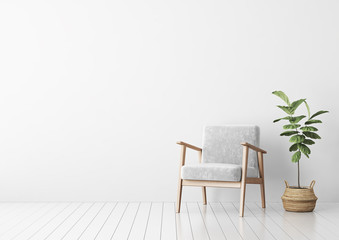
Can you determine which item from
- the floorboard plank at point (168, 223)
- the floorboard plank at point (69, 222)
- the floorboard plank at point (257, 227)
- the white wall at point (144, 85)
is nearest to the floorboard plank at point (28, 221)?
the floorboard plank at point (69, 222)

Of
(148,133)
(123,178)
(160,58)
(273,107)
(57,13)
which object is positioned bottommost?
(123,178)

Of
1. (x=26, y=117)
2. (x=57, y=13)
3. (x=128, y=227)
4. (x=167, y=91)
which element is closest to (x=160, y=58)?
(x=167, y=91)

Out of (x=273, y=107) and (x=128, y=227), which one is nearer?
(x=128, y=227)

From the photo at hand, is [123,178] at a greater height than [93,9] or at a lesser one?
lesser

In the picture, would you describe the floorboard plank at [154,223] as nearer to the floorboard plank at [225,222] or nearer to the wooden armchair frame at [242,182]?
the wooden armchair frame at [242,182]

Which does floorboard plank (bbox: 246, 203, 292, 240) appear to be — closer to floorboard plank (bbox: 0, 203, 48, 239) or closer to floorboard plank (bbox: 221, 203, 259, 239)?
floorboard plank (bbox: 221, 203, 259, 239)

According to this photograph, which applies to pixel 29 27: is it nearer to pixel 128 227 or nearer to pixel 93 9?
pixel 93 9

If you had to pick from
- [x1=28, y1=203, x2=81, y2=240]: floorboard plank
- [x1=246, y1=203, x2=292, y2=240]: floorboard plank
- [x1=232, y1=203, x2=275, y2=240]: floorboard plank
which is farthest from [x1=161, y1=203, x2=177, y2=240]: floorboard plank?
[x1=28, y1=203, x2=81, y2=240]: floorboard plank

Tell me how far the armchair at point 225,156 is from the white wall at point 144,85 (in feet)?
0.81

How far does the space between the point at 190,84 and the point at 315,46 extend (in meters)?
1.35

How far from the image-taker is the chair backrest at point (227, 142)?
446cm

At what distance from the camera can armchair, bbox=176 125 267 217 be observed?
3.97m

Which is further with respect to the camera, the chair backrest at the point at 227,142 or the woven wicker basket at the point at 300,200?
the chair backrest at the point at 227,142

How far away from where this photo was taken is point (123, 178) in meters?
4.72
